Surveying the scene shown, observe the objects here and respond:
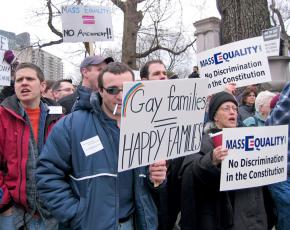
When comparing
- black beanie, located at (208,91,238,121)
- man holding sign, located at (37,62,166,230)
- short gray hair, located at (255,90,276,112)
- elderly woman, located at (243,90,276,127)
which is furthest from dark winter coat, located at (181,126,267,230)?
short gray hair, located at (255,90,276,112)

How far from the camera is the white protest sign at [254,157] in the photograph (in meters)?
2.93

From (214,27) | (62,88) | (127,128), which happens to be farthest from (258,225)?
(214,27)

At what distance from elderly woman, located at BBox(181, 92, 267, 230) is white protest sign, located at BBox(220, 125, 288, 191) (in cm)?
7

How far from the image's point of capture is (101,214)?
2.39 meters

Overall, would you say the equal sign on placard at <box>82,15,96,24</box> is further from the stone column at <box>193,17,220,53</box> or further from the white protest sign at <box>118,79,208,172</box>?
the stone column at <box>193,17,220,53</box>

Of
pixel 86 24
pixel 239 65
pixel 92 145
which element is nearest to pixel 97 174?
pixel 92 145

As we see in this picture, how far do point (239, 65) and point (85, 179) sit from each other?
8.04ft

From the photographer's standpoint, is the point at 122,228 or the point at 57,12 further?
the point at 57,12

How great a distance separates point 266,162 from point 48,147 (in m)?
1.61

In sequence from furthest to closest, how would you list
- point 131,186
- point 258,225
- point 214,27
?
point 214,27
point 258,225
point 131,186

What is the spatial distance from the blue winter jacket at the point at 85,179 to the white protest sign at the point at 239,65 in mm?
2049

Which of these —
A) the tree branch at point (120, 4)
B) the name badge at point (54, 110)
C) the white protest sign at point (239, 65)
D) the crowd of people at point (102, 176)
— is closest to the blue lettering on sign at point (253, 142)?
the crowd of people at point (102, 176)

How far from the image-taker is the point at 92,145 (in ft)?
8.07

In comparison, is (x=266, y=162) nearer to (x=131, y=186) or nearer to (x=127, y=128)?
(x=131, y=186)
